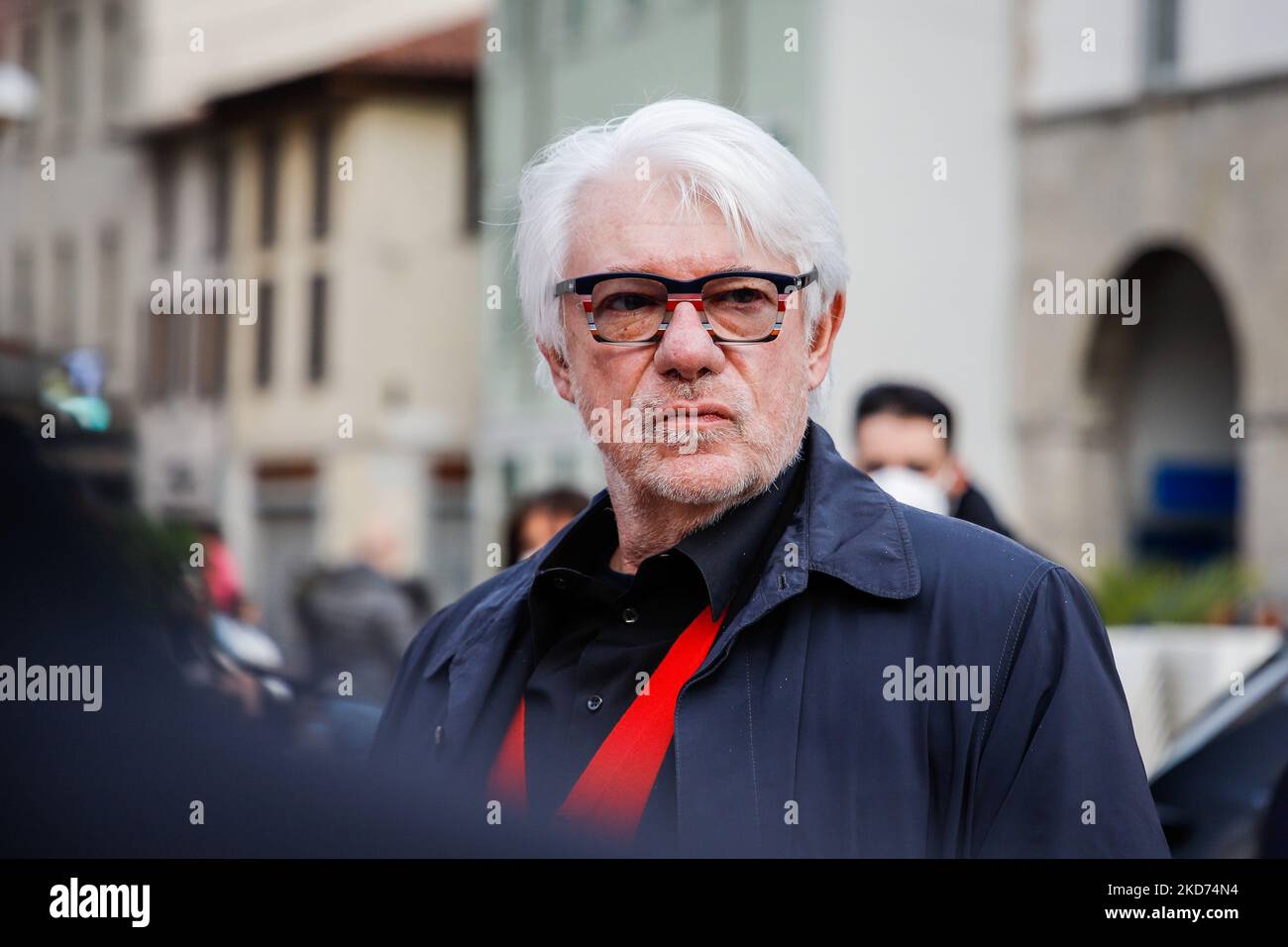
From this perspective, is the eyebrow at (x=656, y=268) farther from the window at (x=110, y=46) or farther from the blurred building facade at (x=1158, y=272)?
the blurred building facade at (x=1158, y=272)

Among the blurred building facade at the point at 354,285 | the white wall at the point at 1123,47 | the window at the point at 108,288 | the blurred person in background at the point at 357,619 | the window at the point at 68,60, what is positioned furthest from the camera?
the blurred building facade at the point at 354,285

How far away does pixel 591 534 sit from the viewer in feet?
6.35

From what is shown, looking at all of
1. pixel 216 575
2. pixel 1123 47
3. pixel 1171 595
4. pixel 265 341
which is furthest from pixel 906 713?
pixel 265 341

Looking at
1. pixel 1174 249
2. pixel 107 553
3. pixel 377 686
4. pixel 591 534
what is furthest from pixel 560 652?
pixel 1174 249

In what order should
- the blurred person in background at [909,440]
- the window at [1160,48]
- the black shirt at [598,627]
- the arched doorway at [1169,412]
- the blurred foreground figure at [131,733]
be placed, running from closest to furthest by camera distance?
the blurred foreground figure at [131,733] → the black shirt at [598,627] → the blurred person in background at [909,440] → the window at [1160,48] → the arched doorway at [1169,412]

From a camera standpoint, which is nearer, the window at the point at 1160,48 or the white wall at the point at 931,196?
the window at the point at 1160,48

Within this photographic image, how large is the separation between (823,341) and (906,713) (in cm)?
52

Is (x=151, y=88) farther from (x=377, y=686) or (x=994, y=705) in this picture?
(x=994, y=705)

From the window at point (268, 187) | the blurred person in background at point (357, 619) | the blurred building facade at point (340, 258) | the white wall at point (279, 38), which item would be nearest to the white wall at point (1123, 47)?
the blurred person in background at point (357, 619)

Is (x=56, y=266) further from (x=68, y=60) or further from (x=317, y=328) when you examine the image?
(x=317, y=328)

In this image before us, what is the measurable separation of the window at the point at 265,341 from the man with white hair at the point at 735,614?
957 inches

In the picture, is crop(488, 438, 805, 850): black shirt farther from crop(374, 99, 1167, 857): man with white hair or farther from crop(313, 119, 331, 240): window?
crop(313, 119, 331, 240): window

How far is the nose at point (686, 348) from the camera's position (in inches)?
67.1
